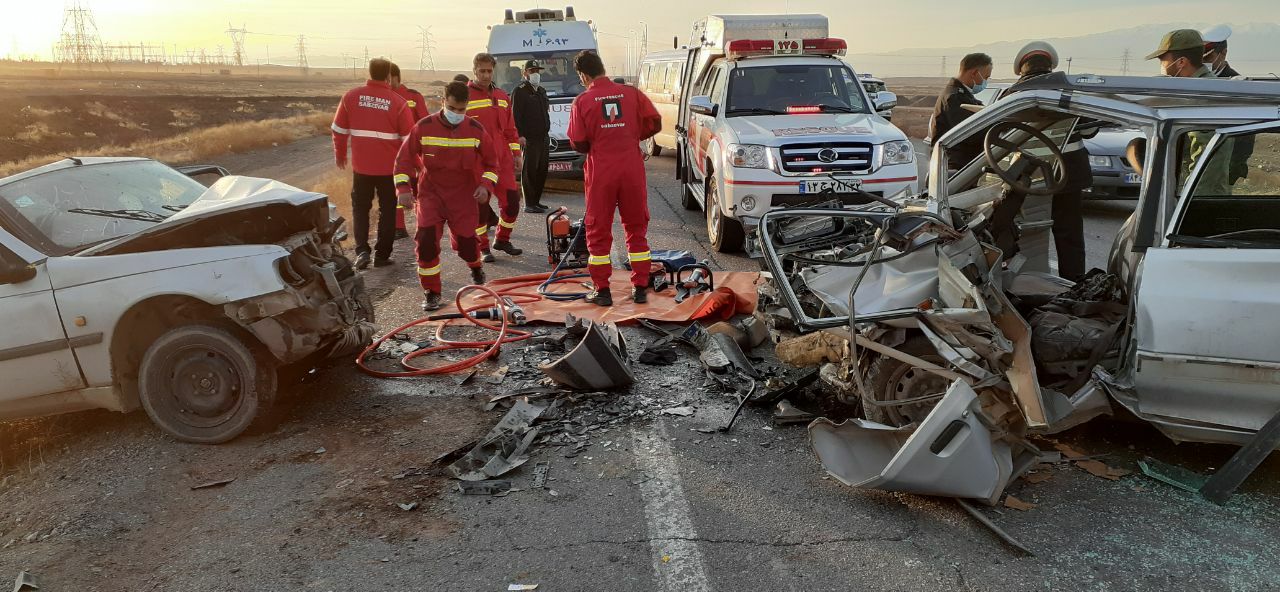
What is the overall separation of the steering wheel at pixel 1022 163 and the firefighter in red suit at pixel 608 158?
8.68 ft

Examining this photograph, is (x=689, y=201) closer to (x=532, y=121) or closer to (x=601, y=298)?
(x=532, y=121)

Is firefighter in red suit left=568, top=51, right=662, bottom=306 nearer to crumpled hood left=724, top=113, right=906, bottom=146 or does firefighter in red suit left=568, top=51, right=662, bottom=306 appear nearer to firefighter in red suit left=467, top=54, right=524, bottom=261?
crumpled hood left=724, top=113, right=906, bottom=146

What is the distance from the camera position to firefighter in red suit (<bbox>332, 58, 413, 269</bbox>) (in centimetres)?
818

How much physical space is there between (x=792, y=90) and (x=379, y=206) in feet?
15.0

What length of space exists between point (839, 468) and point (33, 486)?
3975 mm

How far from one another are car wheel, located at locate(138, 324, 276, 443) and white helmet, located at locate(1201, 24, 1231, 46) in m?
7.97

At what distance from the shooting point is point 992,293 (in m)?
3.75

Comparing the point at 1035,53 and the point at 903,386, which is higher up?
the point at 1035,53

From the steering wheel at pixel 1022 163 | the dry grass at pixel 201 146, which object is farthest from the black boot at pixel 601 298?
the dry grass at pixel 201 146

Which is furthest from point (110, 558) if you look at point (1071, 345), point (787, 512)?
point (1071, 345)

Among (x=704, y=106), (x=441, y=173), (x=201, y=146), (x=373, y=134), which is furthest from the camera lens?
(x=201, y=146)

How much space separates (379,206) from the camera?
28.0 feet

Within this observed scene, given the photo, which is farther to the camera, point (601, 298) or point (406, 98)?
point (406, 98)

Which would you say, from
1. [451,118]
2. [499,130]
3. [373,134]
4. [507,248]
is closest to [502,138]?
[499,130]
